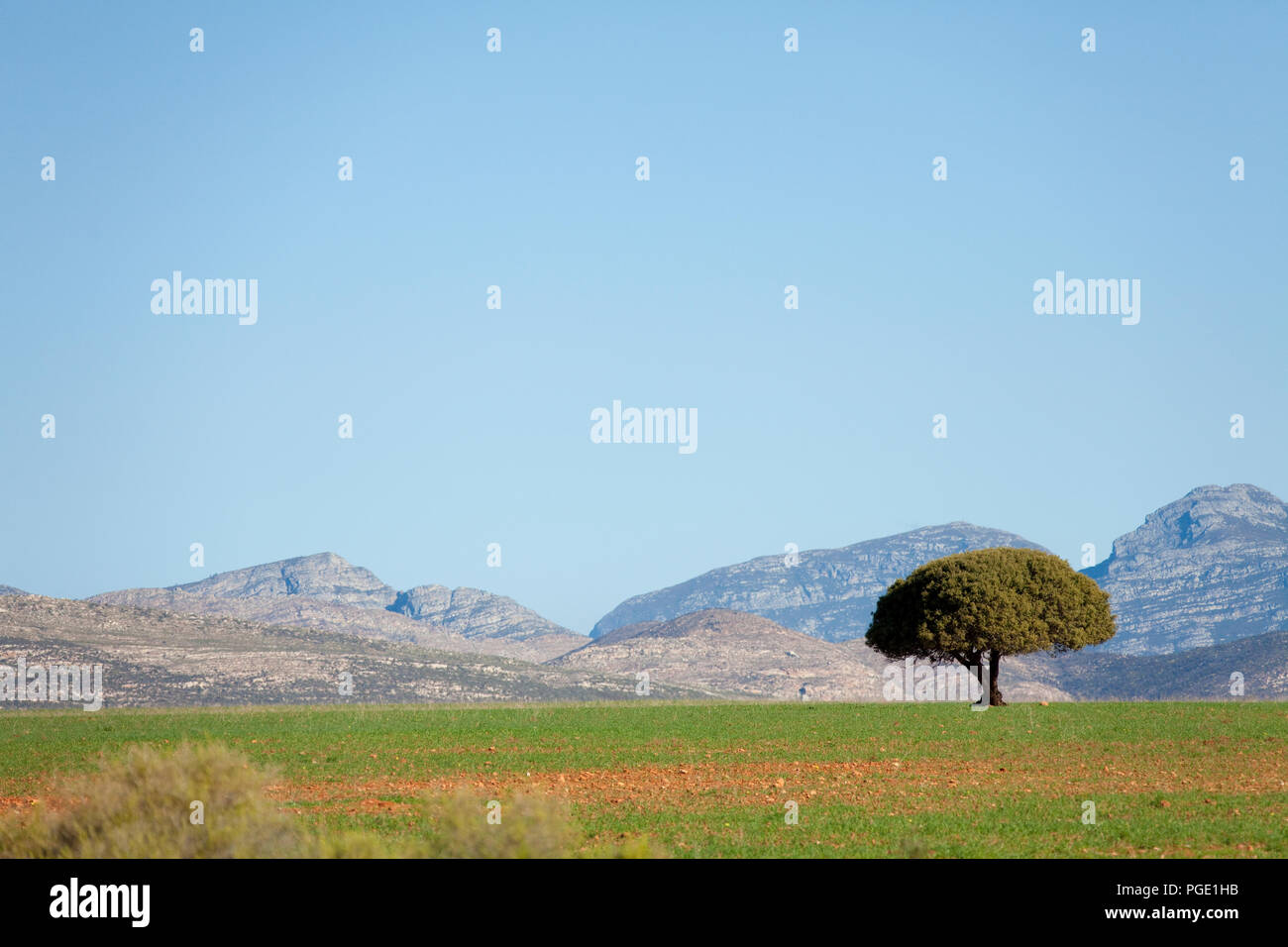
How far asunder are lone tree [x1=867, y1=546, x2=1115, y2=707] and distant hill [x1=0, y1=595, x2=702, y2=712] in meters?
60.1

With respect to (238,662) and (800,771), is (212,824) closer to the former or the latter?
(800,771)

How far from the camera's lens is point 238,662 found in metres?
116

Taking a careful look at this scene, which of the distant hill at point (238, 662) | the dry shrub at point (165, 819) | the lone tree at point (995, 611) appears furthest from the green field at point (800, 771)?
the distant hill at point (238, 662)

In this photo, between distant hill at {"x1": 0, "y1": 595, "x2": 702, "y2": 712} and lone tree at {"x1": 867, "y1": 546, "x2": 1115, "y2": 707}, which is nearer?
lone tree at {"x1": 867, "y1": 546, "x2": 1115, "y2": 707}

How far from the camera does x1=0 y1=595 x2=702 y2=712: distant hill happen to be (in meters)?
106

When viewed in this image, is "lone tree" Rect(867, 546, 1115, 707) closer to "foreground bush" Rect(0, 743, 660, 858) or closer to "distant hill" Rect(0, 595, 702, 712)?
"foreground bush" Rect(0, 743, 660, 858)

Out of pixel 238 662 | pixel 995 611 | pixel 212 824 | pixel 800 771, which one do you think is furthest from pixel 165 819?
pixel 238 662

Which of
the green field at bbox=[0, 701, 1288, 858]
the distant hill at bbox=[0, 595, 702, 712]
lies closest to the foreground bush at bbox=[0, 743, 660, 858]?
the green field at bbox=[0, 701, 1288, 858]

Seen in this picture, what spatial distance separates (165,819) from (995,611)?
160 feet

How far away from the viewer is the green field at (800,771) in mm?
19812

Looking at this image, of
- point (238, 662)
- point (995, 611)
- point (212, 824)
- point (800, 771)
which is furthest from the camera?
point (238, 662)
